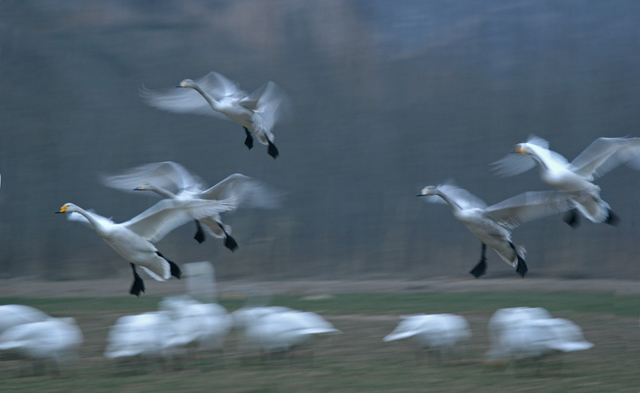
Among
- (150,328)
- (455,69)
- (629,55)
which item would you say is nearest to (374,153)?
(455,69)

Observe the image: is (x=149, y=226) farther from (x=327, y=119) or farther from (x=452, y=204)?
(x=327, y=119)

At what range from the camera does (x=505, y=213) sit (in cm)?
613

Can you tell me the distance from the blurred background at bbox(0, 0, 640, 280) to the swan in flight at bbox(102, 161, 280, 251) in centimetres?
540

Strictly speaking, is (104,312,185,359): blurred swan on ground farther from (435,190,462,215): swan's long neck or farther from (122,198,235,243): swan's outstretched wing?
(435,190,462,215): swan's long neck

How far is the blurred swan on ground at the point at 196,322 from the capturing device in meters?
5.48

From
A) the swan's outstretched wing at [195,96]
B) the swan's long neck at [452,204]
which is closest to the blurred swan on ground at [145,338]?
the swan's outstretched wing at [195,96]

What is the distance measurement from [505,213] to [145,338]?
9.55 feet

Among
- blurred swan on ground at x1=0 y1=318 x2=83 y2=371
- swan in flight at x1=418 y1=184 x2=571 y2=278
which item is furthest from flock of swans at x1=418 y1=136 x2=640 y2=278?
blurred swan on ground at x1=0 y1=318 x2=83 y2=371

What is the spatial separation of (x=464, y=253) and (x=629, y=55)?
4.24 meters

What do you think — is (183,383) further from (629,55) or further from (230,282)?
(629,55)

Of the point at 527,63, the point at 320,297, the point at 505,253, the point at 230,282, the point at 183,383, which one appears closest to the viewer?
the point at 183,383

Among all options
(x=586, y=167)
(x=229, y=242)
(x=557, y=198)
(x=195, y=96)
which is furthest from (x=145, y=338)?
(x=586, y=167)

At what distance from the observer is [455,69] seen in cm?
1329

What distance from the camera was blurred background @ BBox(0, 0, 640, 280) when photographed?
12523 mm
